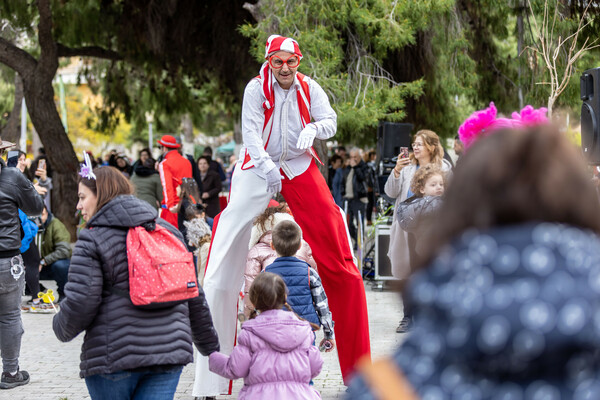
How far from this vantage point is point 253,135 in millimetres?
5391

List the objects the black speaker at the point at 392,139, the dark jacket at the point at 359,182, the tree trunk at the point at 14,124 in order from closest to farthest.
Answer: the black speaker at the point at 392,139 < the dark jacket at the point at 359,182 < the tree trunk at the point at 14,124

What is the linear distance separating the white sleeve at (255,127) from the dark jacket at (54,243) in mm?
5744

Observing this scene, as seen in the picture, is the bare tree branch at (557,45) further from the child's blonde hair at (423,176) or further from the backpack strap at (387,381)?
the backpack strap at (387,381)

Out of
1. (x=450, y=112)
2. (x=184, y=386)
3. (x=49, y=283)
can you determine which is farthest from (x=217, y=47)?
(x=184, y=386)

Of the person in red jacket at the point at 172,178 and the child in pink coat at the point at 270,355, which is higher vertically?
the person in red jacket at the point at 172,178

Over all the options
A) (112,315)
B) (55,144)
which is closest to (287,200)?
(112,315)

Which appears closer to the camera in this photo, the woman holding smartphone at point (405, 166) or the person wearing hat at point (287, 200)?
the person wearing hat at point (287, 200)

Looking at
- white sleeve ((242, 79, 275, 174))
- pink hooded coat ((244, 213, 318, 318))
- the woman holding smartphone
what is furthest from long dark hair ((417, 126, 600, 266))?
the woman holding smartphone

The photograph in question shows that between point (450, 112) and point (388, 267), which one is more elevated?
point (450, 112)

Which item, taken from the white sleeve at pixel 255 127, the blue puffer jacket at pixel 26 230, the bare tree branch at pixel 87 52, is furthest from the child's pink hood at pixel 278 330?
the bare tree branch at pixel 87 52

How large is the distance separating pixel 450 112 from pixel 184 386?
31.8 ft

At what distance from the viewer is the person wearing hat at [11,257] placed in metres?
6.50

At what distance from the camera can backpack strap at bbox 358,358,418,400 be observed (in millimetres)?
1618

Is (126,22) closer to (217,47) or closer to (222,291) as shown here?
(217,47)
